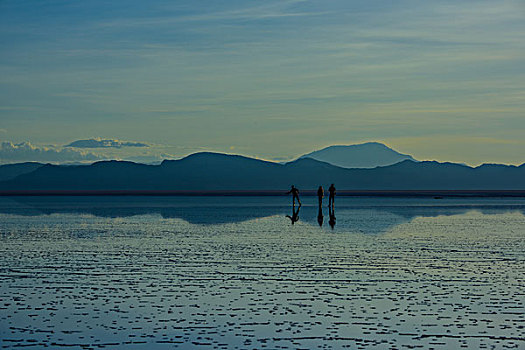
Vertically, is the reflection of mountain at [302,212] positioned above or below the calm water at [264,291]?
above

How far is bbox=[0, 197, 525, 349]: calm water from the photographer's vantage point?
1684cm

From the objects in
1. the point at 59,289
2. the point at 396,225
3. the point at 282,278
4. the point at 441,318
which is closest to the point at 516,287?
the point at 441,318

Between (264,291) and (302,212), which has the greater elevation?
(302,212)

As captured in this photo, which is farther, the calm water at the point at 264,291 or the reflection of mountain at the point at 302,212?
the reflection of mountain at the point at 302,212

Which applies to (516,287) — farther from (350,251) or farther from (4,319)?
(4,319)

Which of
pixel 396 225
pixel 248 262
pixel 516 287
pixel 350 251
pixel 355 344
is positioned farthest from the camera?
pixel 396 225

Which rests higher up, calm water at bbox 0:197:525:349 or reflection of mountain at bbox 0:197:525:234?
reflection of mountain at bbox 0:197:525:234

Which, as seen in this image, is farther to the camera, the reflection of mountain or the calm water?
the reflection of mountain

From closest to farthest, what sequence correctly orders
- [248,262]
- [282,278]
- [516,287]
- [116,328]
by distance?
[116,328] → [516,287] → [282,278] → [248,262]

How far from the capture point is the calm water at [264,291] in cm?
1684

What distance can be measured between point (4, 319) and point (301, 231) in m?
27.8

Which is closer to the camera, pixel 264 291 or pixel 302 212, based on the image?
pixel 264 291

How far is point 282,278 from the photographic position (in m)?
24.9

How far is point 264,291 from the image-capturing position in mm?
22484
